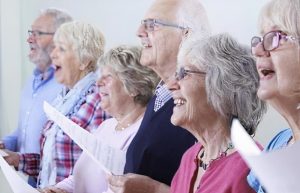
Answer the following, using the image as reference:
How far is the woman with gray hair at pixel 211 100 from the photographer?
3.87ft

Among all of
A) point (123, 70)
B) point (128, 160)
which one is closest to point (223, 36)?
point (128, 160)

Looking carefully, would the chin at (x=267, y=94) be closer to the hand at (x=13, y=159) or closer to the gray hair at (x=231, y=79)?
the gray hair at (x=231, y=79)

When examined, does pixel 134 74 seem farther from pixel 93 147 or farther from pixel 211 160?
pixel 211 160

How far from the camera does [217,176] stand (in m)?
1.11

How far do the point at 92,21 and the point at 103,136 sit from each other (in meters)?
0.97

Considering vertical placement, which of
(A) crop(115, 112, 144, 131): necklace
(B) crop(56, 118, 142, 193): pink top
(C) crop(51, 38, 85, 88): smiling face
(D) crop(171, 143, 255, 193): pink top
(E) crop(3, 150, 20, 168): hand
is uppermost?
(C) crop(51, 38, 85, 88): smiling face

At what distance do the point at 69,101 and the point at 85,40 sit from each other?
0.93 feet

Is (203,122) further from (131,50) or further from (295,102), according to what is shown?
(131,50)

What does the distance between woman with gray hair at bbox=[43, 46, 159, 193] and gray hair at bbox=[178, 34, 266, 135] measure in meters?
0.50

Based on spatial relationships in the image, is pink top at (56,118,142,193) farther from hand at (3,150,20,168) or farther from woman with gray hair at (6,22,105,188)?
hand at (3,150,20,168)

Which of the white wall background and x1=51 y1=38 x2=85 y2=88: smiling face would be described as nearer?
the white wall background

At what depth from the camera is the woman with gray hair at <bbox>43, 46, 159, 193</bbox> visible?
1677 mm

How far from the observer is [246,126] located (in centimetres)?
120

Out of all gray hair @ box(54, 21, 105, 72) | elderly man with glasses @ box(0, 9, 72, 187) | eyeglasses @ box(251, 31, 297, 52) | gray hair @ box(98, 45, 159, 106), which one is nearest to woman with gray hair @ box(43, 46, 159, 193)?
gray hair @ box(98, 45, 159, 106)
